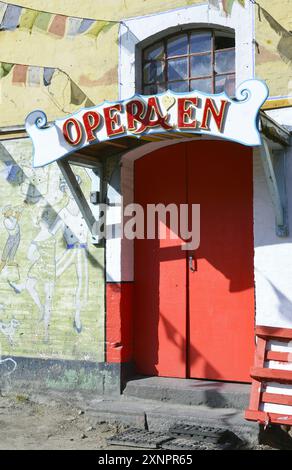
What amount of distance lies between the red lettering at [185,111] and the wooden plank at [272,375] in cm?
259

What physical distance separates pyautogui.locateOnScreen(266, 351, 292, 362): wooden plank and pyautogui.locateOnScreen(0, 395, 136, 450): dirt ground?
1851mm

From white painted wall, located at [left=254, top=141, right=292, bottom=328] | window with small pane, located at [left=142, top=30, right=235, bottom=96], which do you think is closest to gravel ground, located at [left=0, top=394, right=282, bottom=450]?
white painted wall, located at [left=254, top=141, right=292, bottom=328]

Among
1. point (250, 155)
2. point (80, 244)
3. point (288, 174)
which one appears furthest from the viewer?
point (80, 244)

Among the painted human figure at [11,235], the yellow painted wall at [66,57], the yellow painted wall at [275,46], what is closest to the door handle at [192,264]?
the yellow painted wall at [275,46]

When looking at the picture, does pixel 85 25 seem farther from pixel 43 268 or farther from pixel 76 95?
pixel 43 268

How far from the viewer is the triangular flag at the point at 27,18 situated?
8.89 meters

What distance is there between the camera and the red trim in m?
8.04

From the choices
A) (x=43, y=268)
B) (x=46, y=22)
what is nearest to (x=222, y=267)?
(x=43, y=268)

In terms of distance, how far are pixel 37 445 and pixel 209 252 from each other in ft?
9.73

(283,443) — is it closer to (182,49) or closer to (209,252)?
(209,252)

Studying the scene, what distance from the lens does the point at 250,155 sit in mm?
7754

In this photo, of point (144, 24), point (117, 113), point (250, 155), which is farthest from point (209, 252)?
point (144, 24)

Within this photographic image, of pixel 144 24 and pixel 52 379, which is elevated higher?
pixel 144 24

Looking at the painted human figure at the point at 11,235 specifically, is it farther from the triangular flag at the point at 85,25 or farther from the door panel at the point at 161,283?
the triangular flag at the point at 85,25
